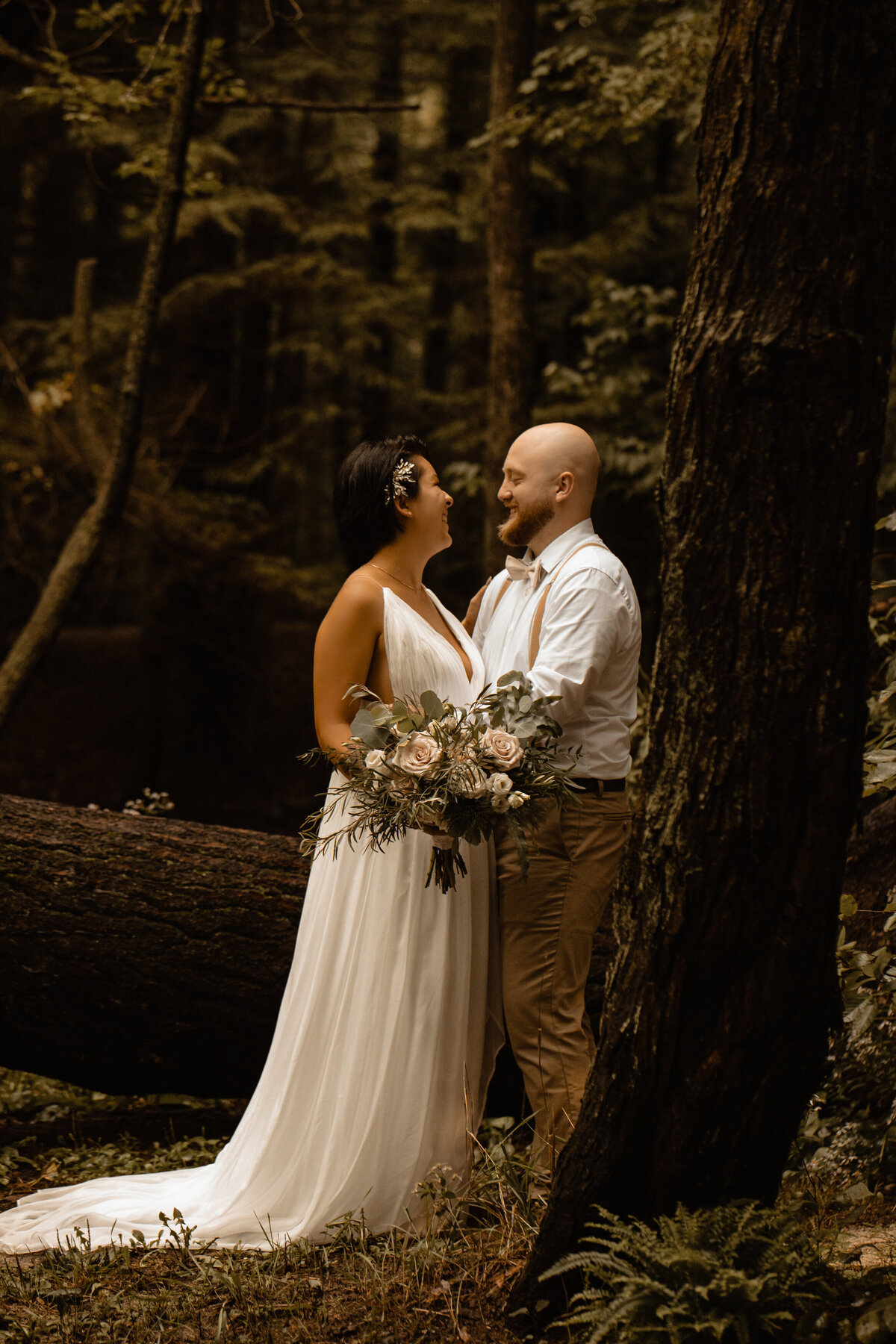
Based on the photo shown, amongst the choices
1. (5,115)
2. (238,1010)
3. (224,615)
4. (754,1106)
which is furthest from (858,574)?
(5,115)

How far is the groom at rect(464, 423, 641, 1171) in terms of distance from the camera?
137 inches

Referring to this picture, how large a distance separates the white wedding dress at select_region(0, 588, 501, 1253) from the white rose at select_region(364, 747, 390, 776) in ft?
1.89

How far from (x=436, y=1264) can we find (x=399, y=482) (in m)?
2.46

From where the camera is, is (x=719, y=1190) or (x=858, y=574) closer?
(x=858, y=574)

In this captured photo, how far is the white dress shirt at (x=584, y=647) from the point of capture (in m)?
3.40

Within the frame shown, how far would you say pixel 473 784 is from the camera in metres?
3.04

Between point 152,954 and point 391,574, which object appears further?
point 152,954

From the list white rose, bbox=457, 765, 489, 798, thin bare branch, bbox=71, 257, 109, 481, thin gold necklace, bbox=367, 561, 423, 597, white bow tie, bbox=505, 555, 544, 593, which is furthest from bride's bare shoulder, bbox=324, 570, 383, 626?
thin bare branch, bbox=71, 257, 109, 481

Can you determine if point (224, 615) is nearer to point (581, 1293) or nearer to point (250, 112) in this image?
point (250, 112)

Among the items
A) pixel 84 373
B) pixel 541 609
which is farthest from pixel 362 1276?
pixel 84 373

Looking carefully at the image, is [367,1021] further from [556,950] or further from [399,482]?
[399,482]

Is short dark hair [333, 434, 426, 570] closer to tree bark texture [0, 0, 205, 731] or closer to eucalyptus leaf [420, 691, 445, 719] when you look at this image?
eucalyptus leaf [420, 691, 445, 719]

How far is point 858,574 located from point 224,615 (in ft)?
31.1

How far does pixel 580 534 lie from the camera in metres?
3.71
